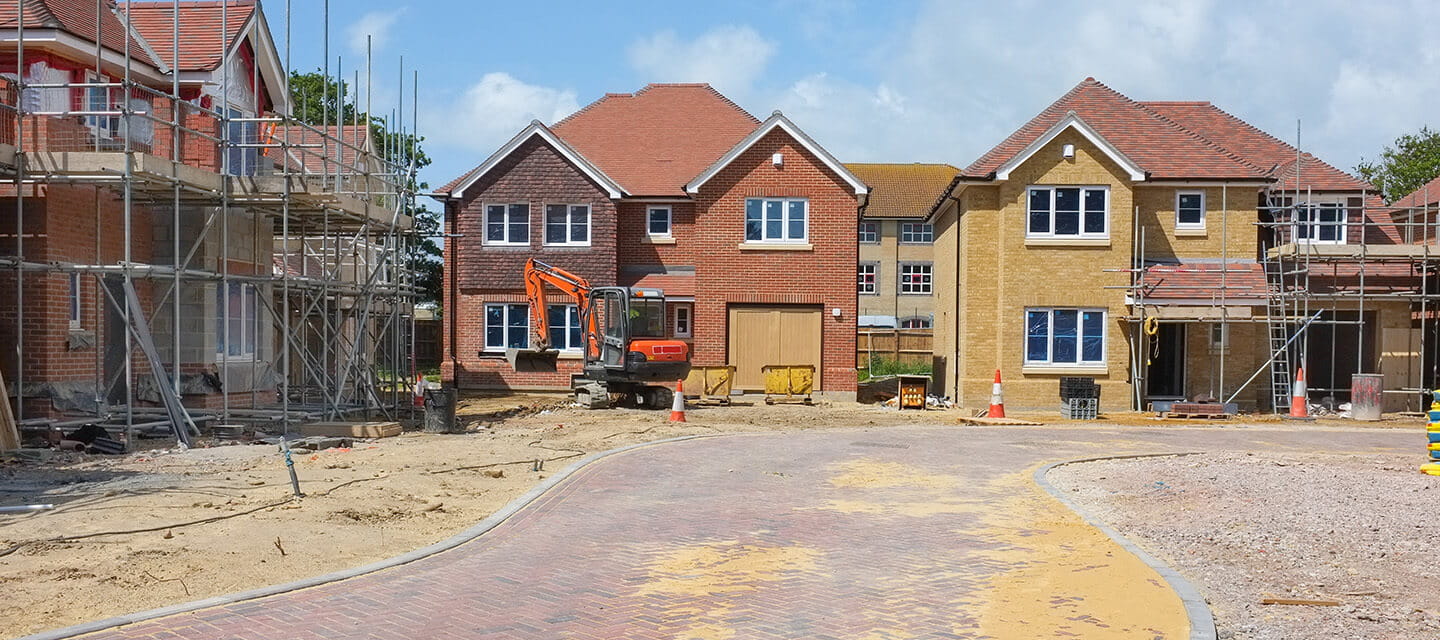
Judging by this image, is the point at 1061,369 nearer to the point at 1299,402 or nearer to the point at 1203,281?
the point at 1203,281

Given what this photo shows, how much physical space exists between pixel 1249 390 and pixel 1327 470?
48.4 ft

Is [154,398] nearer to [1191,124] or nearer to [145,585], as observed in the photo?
[145,585]

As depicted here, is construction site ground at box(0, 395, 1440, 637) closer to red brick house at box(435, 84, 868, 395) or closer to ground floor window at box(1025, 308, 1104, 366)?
ground floor window at box(1025, 308, 1104, 366)

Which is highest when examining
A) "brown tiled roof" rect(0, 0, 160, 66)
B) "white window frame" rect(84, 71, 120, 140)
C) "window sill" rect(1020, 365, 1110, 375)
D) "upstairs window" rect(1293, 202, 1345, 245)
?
"brown tiled roof" rect(0, 0, 160, 66)

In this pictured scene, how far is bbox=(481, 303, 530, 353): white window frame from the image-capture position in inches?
1401

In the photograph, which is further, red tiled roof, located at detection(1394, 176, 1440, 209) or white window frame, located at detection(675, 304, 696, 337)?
red tiled roof, located at detection(1394, 176, 1440, 209)

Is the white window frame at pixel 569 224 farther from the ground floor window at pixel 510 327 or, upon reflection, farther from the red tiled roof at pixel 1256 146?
the red tiled roof at pixel 1256 146

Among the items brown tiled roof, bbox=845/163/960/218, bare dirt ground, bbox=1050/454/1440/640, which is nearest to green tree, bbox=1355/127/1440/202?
brown tiled roof, bbox=845/163/960/218

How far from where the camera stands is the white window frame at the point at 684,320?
3572 cm

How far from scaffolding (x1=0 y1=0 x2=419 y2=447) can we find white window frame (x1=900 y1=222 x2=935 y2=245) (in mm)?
40583

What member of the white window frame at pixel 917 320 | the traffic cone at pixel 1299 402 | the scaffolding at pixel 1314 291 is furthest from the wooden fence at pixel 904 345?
the traffic cone at pixel 1299 402

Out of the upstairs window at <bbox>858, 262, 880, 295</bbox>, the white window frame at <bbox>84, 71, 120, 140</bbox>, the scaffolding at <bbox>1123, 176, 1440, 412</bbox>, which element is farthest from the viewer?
the upstairs window at <bbox>858, 262, 880, 295</bbox>

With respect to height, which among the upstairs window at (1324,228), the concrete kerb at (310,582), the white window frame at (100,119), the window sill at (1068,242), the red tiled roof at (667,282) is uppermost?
the white window frame at (100,119)

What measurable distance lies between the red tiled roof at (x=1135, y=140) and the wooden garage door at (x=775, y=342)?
5.87 m
